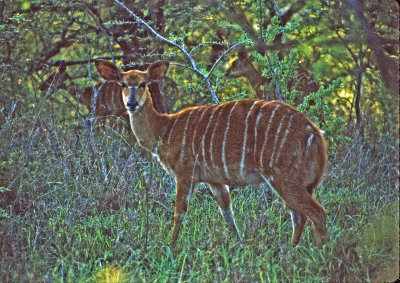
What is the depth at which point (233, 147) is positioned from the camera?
3.99m

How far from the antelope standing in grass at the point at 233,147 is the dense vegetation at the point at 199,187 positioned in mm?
234

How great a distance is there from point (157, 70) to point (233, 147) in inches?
43.8

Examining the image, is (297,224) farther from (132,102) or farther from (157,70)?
(157,70)

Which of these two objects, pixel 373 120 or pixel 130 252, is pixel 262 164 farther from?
pixel 373 120

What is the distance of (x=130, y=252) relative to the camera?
150 inches

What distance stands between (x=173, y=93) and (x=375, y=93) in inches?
87.8

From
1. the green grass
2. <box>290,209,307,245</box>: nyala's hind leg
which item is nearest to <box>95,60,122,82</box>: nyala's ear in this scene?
the green grass

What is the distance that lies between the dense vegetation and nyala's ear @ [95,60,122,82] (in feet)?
1.40

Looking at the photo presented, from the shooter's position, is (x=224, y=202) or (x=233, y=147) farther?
(x=224, y=202)

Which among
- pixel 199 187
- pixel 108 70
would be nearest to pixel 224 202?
pixel 199 187

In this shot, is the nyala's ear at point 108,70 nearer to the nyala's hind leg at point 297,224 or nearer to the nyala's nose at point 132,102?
the nyala's nose at point 132,102

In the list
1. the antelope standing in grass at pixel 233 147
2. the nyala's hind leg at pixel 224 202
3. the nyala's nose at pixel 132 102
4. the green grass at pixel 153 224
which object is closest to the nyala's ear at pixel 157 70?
the antelope standing in grass at pixel 233 147

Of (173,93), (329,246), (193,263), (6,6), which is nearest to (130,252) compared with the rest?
(193,263)

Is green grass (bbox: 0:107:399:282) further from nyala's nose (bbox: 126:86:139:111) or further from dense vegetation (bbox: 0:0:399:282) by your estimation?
nyala's nose (bbox: 126:86:139:111)
